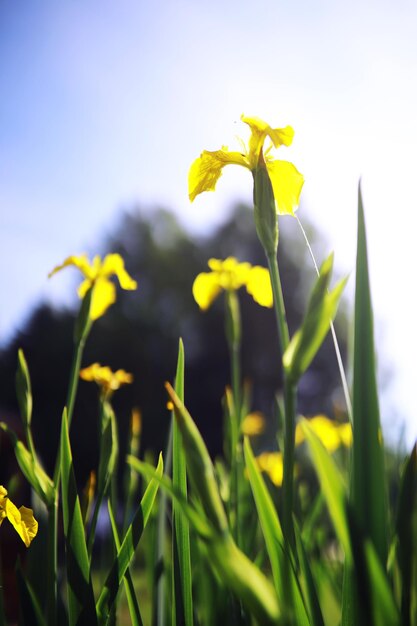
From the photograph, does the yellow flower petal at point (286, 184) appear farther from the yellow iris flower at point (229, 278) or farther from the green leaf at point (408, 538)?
the yellow iris flower at point (229, 278)

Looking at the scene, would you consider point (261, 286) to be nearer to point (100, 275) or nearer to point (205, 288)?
point (205, 288)

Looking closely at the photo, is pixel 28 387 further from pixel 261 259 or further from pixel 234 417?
pixel 261 259

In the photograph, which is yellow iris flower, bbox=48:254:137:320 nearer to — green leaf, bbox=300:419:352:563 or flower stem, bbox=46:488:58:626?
flower stem, bbox=46:488:58:626

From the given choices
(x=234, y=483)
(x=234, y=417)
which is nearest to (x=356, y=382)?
(x=234, y=417)

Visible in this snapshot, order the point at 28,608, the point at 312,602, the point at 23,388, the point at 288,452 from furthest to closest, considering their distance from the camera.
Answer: the point at 23,388 < the point at 28,608 < the point at 312,602 < the point at 288,452

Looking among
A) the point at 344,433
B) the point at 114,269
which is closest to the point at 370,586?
the point at 114,269

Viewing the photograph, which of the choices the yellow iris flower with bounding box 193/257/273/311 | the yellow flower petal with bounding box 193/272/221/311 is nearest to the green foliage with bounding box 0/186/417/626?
the yellow flower petal with bounding box 193/272/221/311

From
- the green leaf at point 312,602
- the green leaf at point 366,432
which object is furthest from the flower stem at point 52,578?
the green leaf at point 366,432
